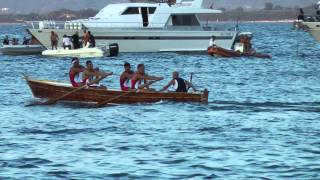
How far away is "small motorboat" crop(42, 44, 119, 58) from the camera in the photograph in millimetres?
58781

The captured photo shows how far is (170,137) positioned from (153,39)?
3756cm

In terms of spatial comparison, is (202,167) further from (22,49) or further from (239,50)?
→ (22,49)

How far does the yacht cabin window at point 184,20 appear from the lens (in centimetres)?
6319

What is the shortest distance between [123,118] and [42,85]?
15.1 ft

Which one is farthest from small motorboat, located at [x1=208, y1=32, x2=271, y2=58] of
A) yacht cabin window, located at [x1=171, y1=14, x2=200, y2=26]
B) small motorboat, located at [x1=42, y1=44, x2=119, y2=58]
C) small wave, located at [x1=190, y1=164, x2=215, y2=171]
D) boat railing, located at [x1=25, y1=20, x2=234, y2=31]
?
small wave, located at [x1=190, y1=164, x2=215, y2=171]

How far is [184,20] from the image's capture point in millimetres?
63688

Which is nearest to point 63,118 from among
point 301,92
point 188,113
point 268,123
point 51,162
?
point 188,113

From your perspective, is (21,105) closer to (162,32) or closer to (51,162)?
(51,162)

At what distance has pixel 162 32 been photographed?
6216cm

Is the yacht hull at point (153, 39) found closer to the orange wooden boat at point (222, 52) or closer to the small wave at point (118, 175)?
the orange wooden boat at point (222, 52)

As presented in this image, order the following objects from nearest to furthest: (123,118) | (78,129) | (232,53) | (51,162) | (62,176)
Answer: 1. (62,176)
2. (51,162)
3. (78,129)
4. (123,118)
5. (232,53)

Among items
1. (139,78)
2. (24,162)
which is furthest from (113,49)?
(24,162)

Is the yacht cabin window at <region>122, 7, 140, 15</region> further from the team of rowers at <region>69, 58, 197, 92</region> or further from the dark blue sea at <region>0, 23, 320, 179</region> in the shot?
the team of rowers at <region>69, 58, 197, 92</region>

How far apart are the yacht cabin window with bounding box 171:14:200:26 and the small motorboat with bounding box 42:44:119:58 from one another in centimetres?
443
